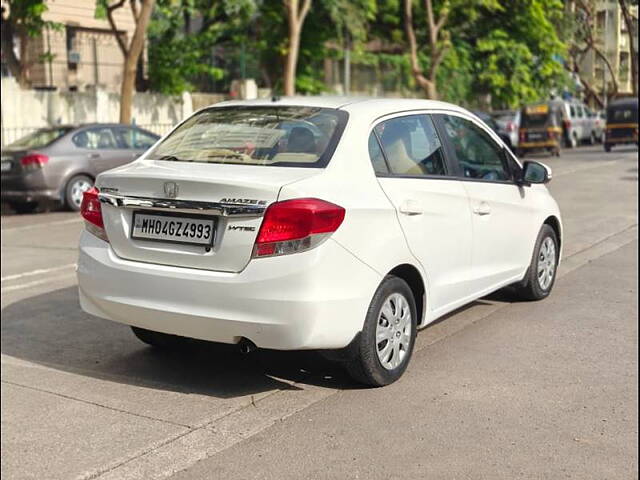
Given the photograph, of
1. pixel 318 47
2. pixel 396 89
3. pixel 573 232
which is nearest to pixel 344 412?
pixel 573 232

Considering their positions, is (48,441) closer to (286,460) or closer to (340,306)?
(286,460)

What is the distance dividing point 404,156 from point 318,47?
29.6m

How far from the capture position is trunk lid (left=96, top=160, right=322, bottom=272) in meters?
4.81

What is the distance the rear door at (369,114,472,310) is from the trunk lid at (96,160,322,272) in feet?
2.05

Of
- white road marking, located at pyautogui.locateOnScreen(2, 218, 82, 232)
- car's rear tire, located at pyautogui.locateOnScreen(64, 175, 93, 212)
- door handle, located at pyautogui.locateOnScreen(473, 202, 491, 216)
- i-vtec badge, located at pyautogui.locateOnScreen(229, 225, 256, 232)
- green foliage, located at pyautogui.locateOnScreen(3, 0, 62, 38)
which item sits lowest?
white road marking, located at pyautogui.locateOnScreen(2, 218, 82, 232)

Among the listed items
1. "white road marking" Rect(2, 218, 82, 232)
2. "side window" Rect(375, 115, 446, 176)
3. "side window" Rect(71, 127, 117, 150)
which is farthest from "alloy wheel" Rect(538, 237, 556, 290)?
"side window" Rect(71, 127, 117, 150)

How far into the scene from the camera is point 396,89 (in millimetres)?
40719

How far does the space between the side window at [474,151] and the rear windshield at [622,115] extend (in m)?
26.7

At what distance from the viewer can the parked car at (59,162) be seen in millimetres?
15133

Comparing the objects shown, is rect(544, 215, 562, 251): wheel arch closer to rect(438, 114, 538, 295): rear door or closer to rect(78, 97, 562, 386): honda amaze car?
Answer: rect(438, 114, 538, 295): rear door

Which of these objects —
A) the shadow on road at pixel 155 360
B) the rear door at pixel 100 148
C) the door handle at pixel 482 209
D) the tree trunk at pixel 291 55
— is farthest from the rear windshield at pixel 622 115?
the door handle at pixel 482 209

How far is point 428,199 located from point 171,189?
1593mm

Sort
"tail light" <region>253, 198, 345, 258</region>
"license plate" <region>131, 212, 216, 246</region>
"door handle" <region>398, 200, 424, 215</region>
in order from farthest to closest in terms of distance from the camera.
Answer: "door handle" <region>398, 200, 424, 215</region>
"license plate" <region>131, 212, 216, 246</region>
"tail light" <region>253, 198, 345, 258</region>

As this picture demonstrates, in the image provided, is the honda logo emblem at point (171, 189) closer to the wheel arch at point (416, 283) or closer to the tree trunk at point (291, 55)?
the wheel arch at point (416, 283)
